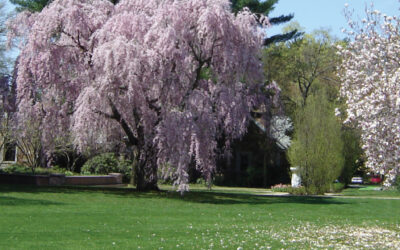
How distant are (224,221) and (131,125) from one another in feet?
27.7

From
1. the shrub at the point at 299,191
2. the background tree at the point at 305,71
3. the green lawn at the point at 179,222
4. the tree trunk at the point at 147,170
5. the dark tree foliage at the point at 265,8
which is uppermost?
the dark tree foliage at the point at 265,8

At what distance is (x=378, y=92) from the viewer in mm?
11016

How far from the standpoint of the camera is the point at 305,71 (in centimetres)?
4325

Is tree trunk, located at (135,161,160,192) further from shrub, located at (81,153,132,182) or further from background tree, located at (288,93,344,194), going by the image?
shrub, located at (81,153,132,182)

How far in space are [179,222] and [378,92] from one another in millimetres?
5593

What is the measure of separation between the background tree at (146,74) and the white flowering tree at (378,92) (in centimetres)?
791

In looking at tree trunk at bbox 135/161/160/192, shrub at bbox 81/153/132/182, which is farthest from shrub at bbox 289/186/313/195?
shrub at bbox 81/153/132/182

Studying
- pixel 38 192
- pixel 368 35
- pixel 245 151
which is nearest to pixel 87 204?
pixel 38 192

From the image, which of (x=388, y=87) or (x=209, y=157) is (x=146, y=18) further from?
(x=388, y=87)

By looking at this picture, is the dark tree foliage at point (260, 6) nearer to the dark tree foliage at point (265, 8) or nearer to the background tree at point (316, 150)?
the dark tree foliage at point (265, 8)

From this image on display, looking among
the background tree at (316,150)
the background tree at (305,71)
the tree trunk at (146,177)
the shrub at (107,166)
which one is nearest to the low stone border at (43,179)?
the shrub at (107,166)

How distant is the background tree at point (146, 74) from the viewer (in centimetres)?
1936

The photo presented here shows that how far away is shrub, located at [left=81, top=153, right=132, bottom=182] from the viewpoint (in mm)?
33219

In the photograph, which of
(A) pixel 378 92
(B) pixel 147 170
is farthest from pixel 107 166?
(A) pixel 378 92
